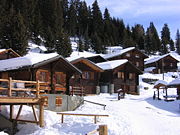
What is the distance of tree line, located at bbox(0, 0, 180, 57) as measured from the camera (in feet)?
159

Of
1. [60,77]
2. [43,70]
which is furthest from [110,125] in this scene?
[60,77]

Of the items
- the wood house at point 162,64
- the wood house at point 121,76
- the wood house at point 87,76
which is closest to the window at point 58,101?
the wood house at point 87,76

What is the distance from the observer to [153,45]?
10062cm

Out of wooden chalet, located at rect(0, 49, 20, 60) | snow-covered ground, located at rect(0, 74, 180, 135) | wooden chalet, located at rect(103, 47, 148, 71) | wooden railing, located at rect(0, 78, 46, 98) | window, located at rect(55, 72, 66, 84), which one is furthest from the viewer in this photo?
wooden chalet, located at rect(103, 47, 148, 71)

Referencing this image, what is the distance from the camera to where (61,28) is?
71.8 meters

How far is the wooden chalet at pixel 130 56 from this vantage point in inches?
2403

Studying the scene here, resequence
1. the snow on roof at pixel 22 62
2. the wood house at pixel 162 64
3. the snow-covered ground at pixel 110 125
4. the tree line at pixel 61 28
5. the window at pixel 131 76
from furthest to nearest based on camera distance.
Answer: the wood house at pixel 162 64
the tree line at pixel 61 28
the window at pixel 131 76
the snow on roof at pixel 22 62
the snow-covered ground at pixel 110 125

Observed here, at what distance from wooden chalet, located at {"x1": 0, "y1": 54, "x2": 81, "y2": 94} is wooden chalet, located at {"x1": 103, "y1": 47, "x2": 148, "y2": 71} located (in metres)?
34.1

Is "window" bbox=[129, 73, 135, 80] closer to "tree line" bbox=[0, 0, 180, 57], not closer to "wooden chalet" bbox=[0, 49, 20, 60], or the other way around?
"tree line" bbox=[0, 0, 180, 57]

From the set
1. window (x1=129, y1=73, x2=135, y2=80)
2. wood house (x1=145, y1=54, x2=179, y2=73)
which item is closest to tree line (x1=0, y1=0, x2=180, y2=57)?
wood house (x1=145, y1=54, x2=179, y2=73)

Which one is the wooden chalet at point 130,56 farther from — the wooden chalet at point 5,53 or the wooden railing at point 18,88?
the wooden railing at point 18,88

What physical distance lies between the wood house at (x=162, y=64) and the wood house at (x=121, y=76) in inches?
1036

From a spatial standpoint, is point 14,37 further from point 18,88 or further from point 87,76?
point 18,88

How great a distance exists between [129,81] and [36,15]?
34.5 meters
